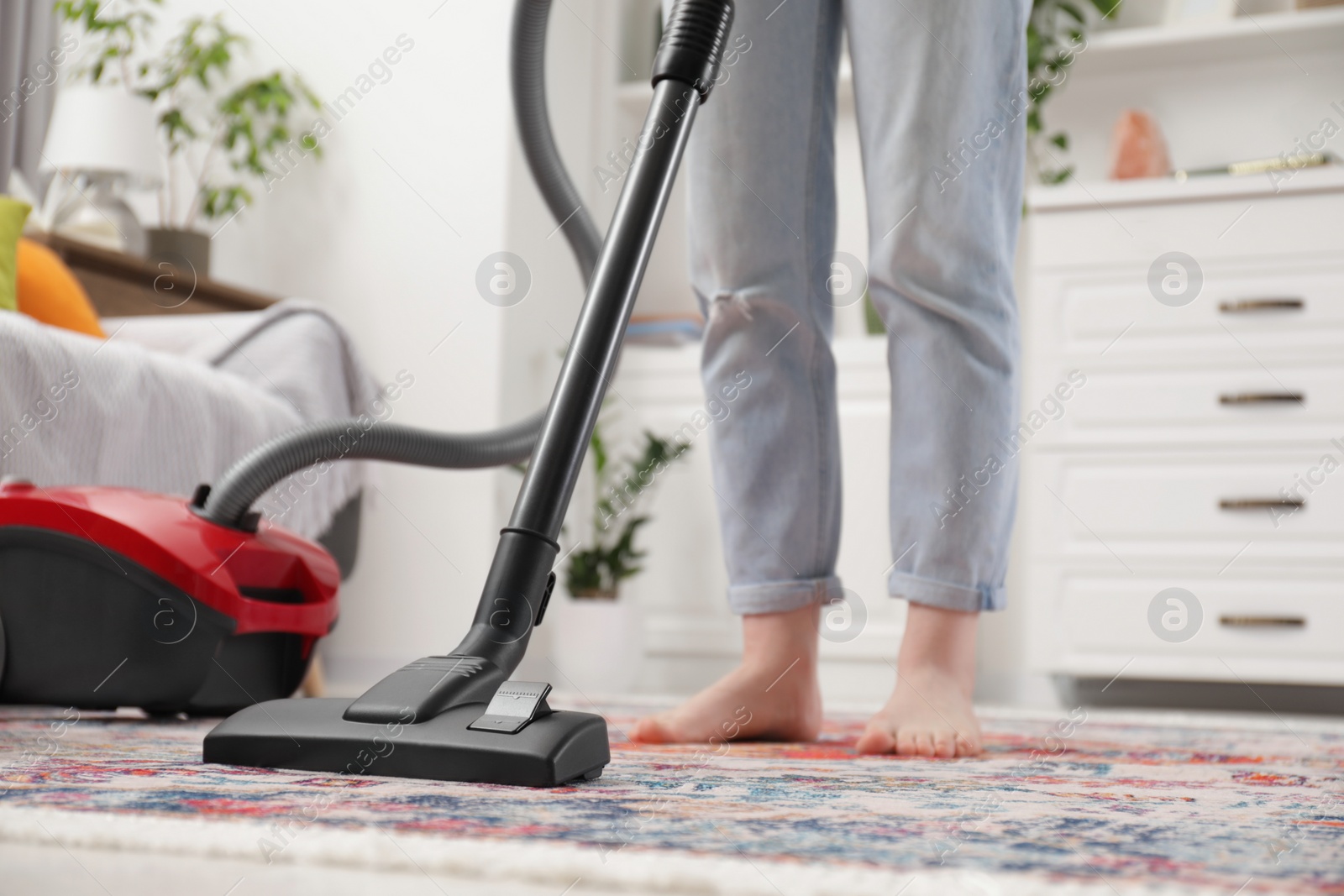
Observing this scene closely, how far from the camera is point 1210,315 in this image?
2311 mm

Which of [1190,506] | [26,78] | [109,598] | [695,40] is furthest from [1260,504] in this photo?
[26,78]

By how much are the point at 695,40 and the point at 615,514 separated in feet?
7.03

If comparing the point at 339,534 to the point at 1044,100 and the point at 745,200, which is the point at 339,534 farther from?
the point at 1044,100

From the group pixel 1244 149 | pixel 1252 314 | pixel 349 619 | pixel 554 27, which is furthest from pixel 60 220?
pixel 1244 149

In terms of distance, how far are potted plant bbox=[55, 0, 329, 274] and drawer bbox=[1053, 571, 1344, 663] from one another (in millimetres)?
2134

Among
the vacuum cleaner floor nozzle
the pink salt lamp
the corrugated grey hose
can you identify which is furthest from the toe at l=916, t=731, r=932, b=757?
the pink salt lamp

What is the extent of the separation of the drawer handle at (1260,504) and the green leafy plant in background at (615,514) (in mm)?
1138

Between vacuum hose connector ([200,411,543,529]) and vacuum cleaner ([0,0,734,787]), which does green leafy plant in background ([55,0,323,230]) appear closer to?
vacuum cleaner ([0,0,734,787])

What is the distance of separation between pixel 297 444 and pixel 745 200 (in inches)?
17.4

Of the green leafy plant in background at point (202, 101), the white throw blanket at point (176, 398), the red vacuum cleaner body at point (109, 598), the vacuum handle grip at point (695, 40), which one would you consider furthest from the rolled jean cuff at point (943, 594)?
the green leafy plant in background at point (202, 101)

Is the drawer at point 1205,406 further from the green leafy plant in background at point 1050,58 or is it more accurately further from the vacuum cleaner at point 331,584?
the vacuum cleaner at point 331,584

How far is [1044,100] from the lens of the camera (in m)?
3.01

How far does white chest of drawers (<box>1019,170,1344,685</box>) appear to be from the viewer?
221 cm

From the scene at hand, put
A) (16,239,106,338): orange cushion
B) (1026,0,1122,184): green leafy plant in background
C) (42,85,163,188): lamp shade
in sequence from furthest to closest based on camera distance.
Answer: (1026,0,1122,184): green leafy plant in background, (42,85,163,188): lamp shade, (16,239,106,338): orange cushion
